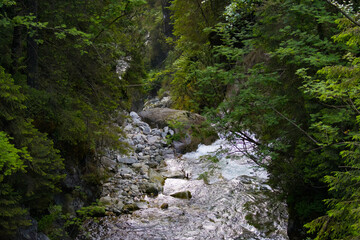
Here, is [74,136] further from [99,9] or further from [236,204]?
[236,204]

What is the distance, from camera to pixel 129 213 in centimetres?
712

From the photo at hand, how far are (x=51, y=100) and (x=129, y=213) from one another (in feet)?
12.0

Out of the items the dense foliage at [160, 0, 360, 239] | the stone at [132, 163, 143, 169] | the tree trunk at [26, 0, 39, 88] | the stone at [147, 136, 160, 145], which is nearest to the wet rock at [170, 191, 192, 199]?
the stone at [132, 163, 143, 169]

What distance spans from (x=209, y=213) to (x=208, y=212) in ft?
0.18

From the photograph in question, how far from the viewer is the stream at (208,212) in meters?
6.16

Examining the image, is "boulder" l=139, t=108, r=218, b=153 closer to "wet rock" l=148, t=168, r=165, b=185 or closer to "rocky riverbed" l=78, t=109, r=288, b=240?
"rocky riverbed" l=78, t=109, r=288, b=240

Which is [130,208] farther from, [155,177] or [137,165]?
[137,165]

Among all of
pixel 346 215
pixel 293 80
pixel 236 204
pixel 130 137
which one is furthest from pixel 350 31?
pixel 130 137

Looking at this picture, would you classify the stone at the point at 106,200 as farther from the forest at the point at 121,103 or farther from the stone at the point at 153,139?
the stone at the point at 153,139

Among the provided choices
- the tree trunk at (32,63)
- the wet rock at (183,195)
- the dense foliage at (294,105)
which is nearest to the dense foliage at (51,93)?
the tree trunk at (32,63)

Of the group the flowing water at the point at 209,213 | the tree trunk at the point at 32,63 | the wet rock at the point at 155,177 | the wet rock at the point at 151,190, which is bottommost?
the flowing water at the point at 209,213

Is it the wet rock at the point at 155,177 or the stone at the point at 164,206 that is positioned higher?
the wet rock at the point at 155,177

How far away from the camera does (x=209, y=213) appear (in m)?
7.21

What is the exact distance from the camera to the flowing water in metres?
6.17
